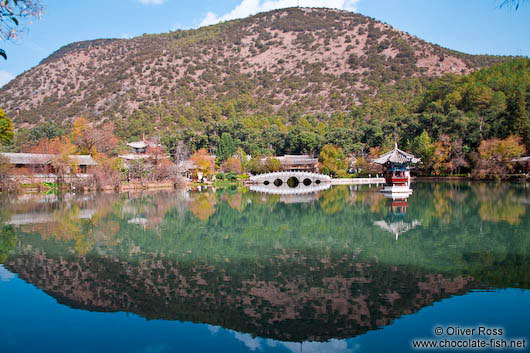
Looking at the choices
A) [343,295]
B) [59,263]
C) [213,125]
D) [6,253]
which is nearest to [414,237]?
[343,295]

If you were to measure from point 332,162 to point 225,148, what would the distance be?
1545 cm

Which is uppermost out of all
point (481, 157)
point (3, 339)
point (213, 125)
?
point (213, 125)

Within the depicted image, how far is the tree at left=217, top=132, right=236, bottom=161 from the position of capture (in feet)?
184

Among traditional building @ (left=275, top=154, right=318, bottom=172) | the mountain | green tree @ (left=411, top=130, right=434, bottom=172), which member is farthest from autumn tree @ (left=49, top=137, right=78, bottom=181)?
the mountain

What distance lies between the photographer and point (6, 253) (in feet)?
32.1

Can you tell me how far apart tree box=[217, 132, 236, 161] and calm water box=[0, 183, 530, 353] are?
4284 cm

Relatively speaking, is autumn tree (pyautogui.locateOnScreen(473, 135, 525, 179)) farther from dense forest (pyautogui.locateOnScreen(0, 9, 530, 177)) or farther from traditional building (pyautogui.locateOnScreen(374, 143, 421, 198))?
traditional building (pyautogui.locateOnScreen(374, 143, 421, 198))

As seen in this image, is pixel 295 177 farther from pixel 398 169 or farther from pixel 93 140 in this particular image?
pixel 93 140

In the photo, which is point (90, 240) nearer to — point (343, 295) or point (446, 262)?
point (343, 295)

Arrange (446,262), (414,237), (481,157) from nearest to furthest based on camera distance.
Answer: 1. (446,262)
2. (414,237)
3. (481,157)

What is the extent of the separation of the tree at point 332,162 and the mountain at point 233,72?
30721 mm

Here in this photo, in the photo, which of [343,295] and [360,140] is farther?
[360,140]

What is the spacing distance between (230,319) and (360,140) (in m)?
53.0

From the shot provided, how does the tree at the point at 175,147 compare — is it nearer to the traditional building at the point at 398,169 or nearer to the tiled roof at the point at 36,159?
the tiled roof at the point at 36,159
